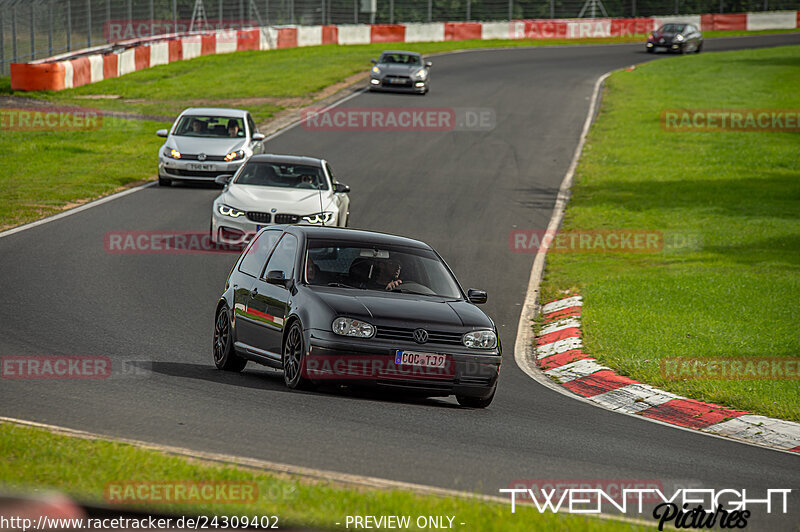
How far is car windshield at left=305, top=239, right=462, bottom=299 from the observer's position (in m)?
11.0

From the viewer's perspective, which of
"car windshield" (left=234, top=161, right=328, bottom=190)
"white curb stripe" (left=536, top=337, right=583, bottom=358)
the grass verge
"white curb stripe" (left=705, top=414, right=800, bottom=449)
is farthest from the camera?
the grass verge

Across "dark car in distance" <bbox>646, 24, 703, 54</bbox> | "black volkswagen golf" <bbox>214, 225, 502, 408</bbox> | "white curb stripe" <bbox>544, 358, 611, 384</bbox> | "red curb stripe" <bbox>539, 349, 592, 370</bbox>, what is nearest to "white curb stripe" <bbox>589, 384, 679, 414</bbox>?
"white curb stripe" <bbox>544, 358, 611, 384</bbox>

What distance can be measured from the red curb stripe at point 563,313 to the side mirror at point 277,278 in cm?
612

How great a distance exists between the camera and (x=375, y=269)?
11.1 m

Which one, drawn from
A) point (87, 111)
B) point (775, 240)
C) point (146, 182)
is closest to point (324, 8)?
point (87, 111)

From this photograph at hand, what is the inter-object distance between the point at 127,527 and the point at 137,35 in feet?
165

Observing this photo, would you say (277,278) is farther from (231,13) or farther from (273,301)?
(231,13)

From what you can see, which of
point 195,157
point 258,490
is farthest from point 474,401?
point 195,157

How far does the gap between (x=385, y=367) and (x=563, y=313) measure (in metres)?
6.88

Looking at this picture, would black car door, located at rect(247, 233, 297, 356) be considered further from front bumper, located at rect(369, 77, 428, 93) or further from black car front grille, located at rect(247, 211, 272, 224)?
front bumper, located at rect(369, 77, 428, 93)

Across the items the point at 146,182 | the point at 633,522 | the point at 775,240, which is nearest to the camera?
the point at 633,522

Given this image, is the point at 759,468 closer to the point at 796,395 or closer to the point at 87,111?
the point at 796,395

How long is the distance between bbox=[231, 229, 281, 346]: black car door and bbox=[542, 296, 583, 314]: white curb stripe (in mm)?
5822

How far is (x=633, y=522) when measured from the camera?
21.5 ft
